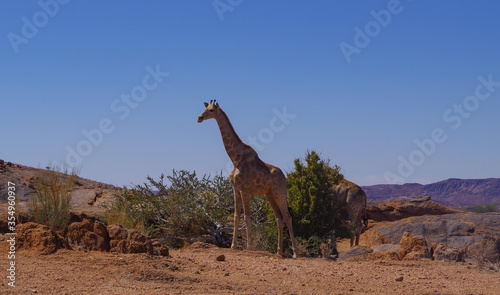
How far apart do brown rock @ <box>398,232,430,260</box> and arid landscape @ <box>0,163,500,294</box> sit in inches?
0.9

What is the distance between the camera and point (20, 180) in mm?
22500

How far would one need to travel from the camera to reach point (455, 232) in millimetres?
17422

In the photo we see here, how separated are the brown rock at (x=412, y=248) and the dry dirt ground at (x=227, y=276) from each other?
115cm

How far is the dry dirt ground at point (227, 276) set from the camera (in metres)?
7.25

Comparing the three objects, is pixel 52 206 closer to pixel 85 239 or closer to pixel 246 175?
pixel 85 239

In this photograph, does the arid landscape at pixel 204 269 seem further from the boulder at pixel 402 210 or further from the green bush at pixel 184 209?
the boulder at pixel 402 210

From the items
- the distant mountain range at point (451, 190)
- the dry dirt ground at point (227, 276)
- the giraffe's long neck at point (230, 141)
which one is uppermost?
the distant mountain range at point (451, 190)

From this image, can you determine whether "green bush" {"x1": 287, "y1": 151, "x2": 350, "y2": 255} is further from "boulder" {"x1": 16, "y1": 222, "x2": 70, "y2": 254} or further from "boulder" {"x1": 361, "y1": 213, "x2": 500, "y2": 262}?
"boulder" {"x1": 16, "y1": 222, "x2": 70, "y2": 254}

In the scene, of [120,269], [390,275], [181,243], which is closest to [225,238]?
[181,243]

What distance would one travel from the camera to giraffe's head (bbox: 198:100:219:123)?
485 inches

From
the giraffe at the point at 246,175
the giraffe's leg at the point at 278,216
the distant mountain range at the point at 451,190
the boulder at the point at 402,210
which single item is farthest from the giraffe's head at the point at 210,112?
the distant mountain range at the point at 451,190

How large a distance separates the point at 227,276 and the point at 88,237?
2681 mm

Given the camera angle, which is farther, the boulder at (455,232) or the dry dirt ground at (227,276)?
the boulder at (455,232)

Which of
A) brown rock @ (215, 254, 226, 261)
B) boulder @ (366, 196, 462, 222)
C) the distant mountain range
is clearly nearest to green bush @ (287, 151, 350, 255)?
brown rock @ (215, 254, 226, 261)
